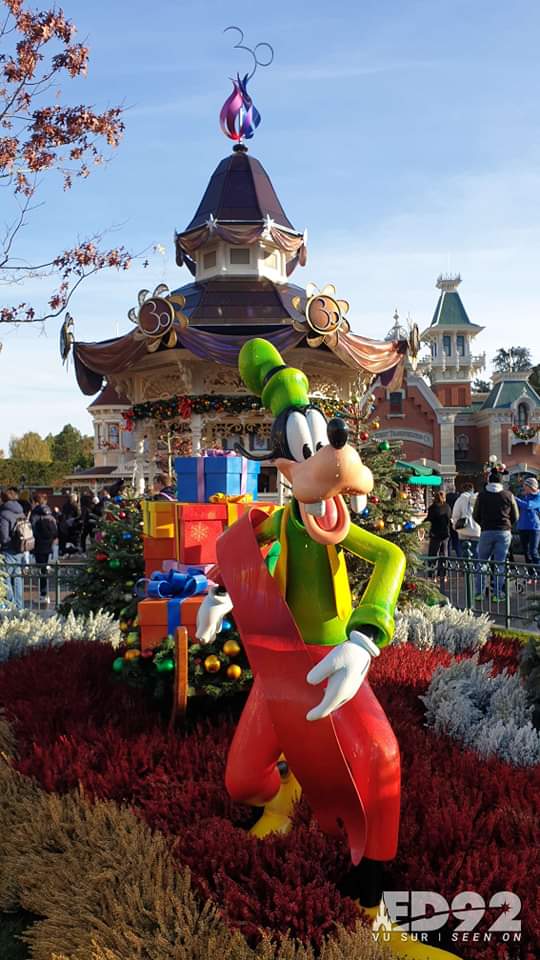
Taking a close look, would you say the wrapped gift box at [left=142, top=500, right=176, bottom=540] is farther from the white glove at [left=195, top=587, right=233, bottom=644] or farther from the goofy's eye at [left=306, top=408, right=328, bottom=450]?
the goofy's eye at [left=306, top=408, right=328, bottom=450]

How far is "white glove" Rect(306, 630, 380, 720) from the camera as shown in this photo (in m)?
2.48

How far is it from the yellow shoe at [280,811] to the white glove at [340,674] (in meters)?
0.92

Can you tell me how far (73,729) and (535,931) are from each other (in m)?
2.63

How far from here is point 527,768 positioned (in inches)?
146

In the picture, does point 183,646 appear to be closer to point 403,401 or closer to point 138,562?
point 138,562

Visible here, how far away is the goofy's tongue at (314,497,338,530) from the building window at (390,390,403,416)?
128 ft

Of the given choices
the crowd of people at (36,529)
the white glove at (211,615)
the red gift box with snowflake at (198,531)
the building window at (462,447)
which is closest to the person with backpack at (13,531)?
the crowd of people at (36,529)

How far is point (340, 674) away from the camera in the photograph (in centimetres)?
249

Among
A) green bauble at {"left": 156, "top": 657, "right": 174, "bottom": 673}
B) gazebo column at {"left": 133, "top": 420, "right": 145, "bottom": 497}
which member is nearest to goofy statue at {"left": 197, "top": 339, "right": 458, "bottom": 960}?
green bauble at {"left": 156, "top": 657, "right": 174, "bottom": 673}

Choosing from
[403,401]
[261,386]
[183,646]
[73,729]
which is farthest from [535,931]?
[403,401]

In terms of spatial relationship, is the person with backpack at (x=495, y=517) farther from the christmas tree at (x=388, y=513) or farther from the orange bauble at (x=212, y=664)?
the orange bauble at (x=212, y=664)

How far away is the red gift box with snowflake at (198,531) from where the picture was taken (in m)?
5.01

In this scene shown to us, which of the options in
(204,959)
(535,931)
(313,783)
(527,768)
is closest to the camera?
(204,959)

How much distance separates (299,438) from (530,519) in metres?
9.28
